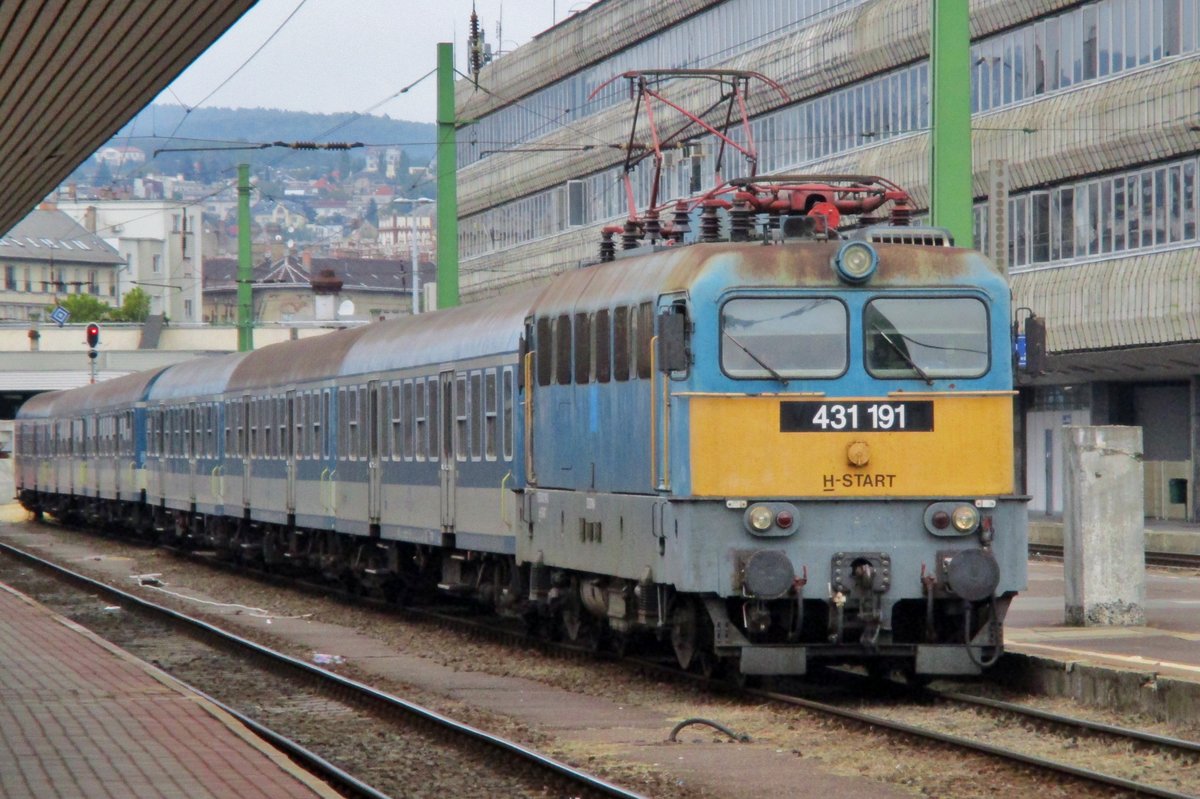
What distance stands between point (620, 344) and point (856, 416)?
2175mm

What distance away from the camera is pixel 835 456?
1438cm

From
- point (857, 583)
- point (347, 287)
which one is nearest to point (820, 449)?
point (857, 583)

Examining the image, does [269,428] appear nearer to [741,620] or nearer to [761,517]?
[741,620]

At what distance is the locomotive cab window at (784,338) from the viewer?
47.3 feet

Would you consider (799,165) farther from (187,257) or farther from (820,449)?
(187,257)

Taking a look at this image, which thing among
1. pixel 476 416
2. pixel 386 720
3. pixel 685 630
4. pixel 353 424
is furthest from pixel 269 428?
pixel 386 720

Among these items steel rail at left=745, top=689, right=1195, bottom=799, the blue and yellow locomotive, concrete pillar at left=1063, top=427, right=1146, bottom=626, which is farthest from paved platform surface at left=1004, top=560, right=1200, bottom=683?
steel rail at left=745, top=689, right=1195, bottom=799

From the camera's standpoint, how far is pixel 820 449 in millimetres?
14367

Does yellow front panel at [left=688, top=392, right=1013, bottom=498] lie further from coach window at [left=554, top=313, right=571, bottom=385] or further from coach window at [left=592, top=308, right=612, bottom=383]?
coach window at [left=554, top=313, right=571, bottom=385]

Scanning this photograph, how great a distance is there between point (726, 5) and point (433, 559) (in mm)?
35321

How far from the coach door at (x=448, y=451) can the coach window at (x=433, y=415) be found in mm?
248

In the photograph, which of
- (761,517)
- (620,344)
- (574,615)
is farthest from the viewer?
(574,615)

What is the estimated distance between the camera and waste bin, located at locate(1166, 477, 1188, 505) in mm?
44469

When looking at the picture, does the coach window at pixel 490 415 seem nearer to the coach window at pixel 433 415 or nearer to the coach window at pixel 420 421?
the coach window at pixel 433 415
